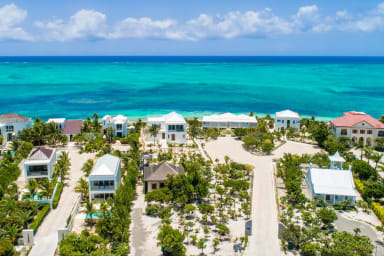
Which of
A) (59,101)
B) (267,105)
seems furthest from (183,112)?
(59,101)

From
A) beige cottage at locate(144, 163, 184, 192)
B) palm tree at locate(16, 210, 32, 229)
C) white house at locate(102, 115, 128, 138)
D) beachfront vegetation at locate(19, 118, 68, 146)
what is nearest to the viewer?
palm tree at locate(16, 210, 32, 229)

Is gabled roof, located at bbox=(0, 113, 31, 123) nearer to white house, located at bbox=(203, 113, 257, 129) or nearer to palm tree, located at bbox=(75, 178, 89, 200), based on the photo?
palm tree, located at bbox=(75, 178, 89, 200)

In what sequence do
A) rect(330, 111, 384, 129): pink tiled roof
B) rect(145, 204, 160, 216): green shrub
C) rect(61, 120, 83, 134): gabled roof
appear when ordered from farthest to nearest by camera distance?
rect(61, 120, 83, 134): gabled roof
rect(330, 111, 384, 129): pink tiled roof
rect(145, 204, 160, 216): green shrub

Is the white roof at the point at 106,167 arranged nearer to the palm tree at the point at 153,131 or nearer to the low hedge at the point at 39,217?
the low hedge at the point at 39,217

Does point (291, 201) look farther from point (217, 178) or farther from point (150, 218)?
point (150, 218)

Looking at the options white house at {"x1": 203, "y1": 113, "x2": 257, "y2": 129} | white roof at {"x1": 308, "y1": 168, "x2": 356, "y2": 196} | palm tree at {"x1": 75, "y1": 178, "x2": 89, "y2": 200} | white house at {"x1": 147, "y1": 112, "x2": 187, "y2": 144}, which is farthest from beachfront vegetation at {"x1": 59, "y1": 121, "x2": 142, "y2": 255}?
white house at {"x1": 203, "y1": 113, "x2": 257, "y2": 129}

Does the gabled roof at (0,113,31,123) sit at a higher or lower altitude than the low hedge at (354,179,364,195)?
higher

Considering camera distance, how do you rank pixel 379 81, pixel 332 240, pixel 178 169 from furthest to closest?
pixel 379 81, pixel 178 169, pixel 332 240

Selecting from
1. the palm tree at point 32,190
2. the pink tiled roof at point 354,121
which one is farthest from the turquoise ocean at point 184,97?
the palm tree at point 32,190
